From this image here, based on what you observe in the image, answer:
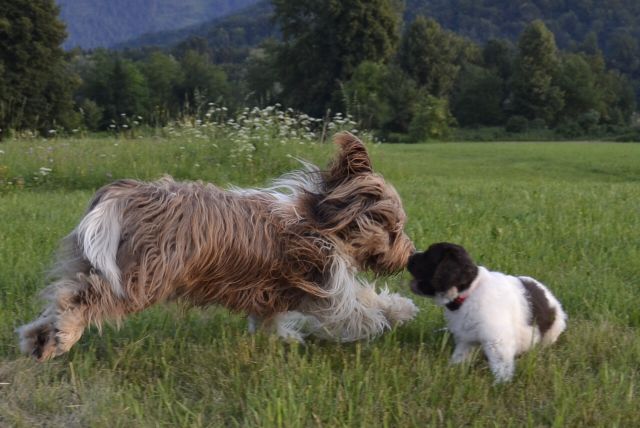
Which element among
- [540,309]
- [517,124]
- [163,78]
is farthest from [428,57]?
[540,309]

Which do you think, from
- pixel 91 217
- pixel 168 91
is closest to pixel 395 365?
pixel 91 217

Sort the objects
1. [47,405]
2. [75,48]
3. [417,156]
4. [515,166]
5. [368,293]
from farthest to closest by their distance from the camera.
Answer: [75,48]
[417,156]
[515,166]
[368,293]
[47,405]

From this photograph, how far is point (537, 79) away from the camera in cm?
5488

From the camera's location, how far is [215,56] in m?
95.0

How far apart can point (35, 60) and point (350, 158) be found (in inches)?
1584

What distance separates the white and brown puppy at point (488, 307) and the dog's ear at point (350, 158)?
62 centimetres

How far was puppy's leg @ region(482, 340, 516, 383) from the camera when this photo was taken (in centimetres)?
373

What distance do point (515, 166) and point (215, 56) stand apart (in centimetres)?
8052

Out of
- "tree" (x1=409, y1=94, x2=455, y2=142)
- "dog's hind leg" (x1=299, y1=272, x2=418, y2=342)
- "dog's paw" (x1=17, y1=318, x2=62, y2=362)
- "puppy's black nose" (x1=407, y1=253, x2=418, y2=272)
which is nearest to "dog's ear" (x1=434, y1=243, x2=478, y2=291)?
"puppy's black nose" (x1=407, y1=253, x2=418, y2=272)

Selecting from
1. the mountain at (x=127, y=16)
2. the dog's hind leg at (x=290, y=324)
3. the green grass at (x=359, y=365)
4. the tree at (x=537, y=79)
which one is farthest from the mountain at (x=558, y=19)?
the dog's hind leg at (x=290, y=324)

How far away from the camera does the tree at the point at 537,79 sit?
54.2 m

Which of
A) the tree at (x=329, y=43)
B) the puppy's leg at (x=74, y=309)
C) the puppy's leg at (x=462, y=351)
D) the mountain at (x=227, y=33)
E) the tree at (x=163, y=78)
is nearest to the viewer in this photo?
the puppy's leg at (x=74, y=309)

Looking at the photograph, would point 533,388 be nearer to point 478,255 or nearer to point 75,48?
point 478,255

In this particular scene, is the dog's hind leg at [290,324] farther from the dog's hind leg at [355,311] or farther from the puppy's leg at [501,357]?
the puppy's leg at [501,357]
